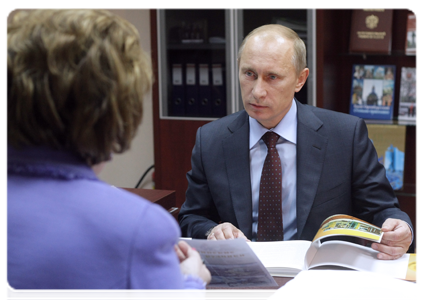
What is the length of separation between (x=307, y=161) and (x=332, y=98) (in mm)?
1721

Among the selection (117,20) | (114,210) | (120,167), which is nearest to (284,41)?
(117,20)

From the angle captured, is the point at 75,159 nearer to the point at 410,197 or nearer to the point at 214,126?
the point at 214,126

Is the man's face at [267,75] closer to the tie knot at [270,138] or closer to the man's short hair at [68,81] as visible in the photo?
the tie knot at [270,138]

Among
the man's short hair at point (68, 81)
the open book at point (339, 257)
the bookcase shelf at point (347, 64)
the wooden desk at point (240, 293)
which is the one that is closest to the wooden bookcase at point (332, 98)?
the bookcase shelf at point (347, 64)

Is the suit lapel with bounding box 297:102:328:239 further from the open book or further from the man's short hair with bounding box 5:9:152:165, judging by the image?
the man's short hair with bounding box 5:9:152:165

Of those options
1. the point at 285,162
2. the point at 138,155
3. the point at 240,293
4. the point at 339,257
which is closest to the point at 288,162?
the point at 285,162

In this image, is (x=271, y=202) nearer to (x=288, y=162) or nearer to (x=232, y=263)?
(x=288, y=162)

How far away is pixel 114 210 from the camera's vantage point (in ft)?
2.19

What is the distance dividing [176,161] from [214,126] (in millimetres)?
1644

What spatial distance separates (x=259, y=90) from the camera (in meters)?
1.61

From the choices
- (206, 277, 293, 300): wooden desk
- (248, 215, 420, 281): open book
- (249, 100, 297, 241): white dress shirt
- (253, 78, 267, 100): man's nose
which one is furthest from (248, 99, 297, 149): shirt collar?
(206, 277, 293, 300): wooden desk

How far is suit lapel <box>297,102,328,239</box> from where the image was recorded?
1586mm

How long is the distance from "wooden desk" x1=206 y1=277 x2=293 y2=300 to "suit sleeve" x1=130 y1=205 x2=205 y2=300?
414 millimetres

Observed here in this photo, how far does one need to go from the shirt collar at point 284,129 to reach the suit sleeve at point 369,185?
0.21 metres
